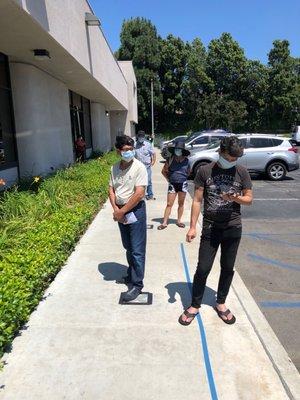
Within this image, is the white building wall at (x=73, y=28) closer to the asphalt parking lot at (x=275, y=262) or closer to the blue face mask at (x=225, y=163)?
the blue face mask at (x=225, y=163)

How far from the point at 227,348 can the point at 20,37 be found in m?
6.69

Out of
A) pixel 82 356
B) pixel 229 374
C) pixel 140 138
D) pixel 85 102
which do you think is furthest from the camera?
pixel 85 102

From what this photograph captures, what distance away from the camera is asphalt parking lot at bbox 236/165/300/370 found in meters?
4.31

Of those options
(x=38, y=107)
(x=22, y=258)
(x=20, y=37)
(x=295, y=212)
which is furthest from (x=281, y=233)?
(x=38, y=107)

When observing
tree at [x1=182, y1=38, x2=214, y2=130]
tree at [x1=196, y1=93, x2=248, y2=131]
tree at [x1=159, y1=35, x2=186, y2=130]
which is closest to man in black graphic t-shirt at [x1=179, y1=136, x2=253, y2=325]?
tree at [x1=196, y1=93, x2=248, y2=131]

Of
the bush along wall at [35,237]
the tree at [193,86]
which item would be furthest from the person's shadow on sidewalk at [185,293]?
the tree at [193,86]

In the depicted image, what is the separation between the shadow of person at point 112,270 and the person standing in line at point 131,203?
63 centimetres

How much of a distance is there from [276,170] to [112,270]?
11.5 metres

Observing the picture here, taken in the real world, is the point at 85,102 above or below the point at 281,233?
above

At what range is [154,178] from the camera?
1617cm

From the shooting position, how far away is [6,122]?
1007 centimetres

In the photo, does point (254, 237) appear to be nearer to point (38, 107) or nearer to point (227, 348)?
point (227, 348)

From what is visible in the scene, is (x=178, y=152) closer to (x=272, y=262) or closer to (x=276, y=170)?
(x=272, y=262)

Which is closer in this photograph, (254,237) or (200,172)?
(200,172)
